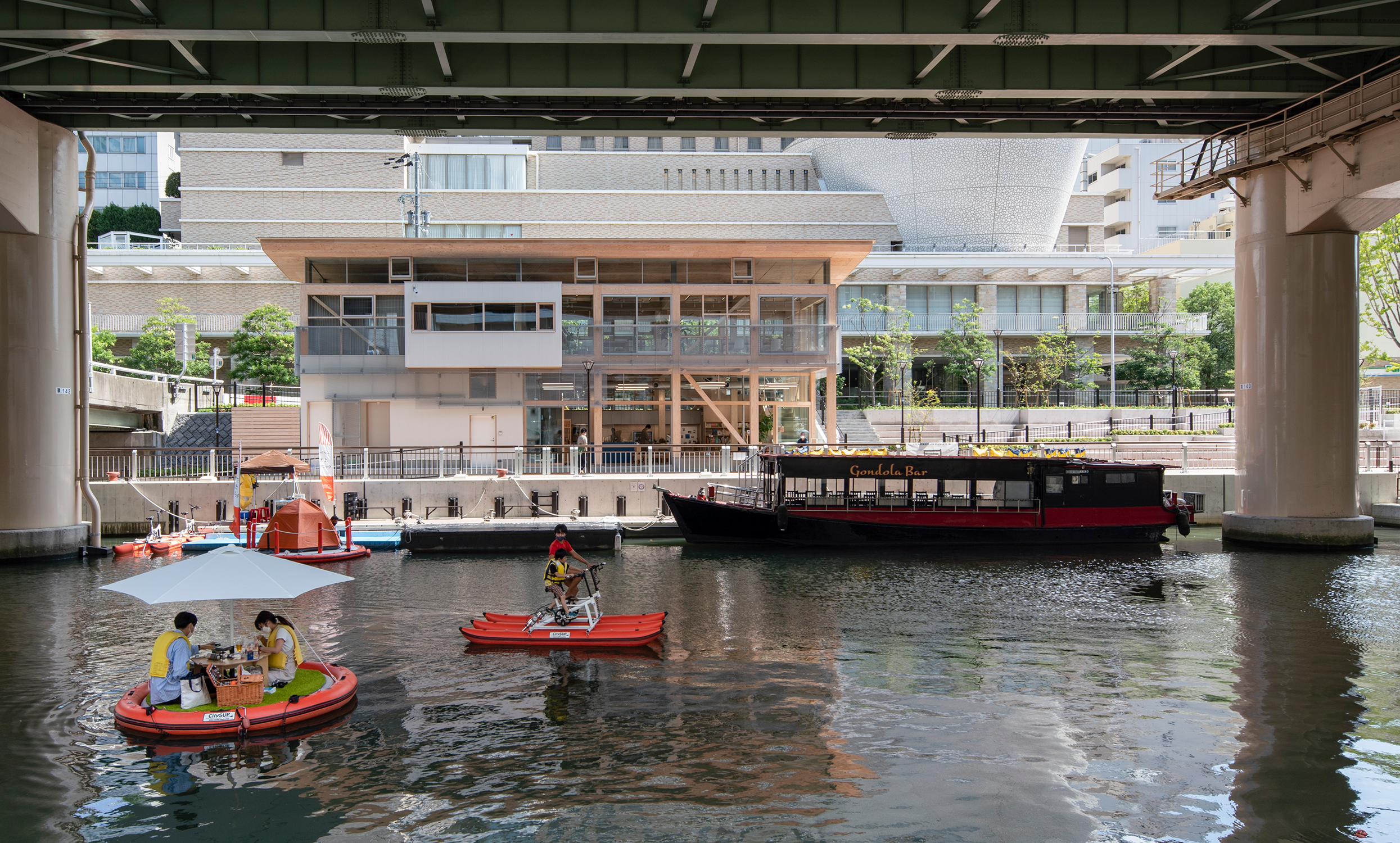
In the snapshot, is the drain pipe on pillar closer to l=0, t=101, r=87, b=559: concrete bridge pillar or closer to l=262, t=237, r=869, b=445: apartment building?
l=0, t=101, r=87, b=559: concrete bridge pillar

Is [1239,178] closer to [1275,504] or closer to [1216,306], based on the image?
[1275,504]

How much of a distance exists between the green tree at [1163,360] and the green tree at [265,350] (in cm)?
5300

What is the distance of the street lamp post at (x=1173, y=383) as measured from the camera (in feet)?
169

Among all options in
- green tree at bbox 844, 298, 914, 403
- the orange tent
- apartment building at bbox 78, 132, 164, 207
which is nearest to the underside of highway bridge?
the orange tent

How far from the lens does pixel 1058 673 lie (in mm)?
15547

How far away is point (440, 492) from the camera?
32875 millimetres

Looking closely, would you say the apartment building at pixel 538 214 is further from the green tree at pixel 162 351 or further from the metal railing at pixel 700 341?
the metal railing at pixel 700 341

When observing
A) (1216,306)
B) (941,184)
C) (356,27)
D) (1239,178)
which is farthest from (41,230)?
(1216,306)

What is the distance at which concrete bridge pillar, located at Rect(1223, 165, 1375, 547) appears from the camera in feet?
89.8

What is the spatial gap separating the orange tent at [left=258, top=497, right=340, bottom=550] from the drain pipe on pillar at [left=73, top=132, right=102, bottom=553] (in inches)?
191

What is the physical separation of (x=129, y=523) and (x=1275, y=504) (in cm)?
3514

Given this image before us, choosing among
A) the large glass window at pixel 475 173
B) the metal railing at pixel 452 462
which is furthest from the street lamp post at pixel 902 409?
the large glass window at pixel 475 173

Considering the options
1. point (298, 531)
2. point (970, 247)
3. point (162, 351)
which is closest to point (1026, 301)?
point (970, 247)

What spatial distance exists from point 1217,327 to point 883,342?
29.3m
